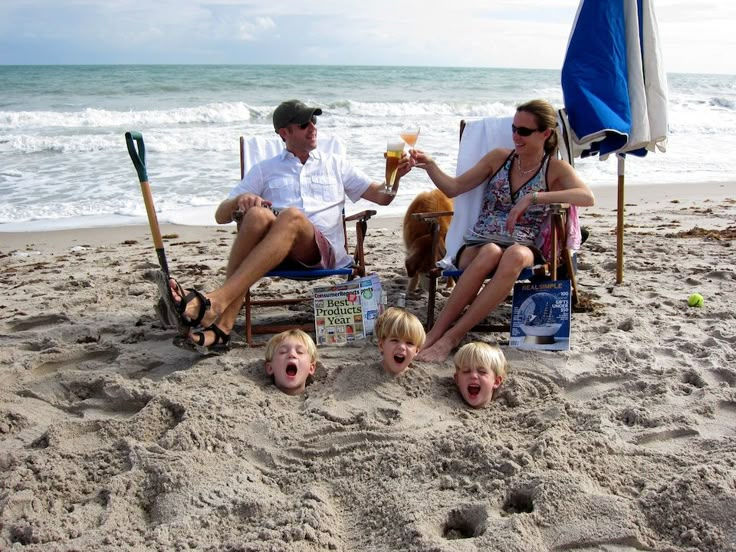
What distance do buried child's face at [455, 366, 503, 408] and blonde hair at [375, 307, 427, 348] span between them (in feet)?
0.95

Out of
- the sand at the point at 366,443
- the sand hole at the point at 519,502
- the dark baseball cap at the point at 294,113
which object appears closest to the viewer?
the sand at the point at 366,443

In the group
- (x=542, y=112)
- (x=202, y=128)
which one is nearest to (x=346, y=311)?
(x=542, y=112)

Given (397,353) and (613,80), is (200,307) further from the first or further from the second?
(613,80)

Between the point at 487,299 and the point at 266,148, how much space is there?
1.85 m

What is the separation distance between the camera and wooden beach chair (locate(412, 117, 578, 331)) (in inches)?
158

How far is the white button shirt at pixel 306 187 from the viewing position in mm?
4262

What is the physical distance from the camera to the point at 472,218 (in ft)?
14.6

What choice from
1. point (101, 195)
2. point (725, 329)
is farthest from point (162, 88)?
point (725, 329)

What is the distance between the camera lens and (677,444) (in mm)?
2834

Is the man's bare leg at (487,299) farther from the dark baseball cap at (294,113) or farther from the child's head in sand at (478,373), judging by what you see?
the dark baseball cap at (294,113)

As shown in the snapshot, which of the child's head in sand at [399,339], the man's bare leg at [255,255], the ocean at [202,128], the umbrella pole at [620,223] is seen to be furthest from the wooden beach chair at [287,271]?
the ocean at [202,128]

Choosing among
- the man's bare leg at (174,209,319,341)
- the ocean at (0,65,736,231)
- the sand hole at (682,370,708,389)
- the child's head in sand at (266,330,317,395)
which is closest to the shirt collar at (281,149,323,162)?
the man's bare leg at (174,209,319,341)

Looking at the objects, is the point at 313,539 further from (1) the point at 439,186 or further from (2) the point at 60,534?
(1) the point at 439,186

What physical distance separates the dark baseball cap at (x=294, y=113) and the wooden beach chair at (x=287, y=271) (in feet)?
1.63
